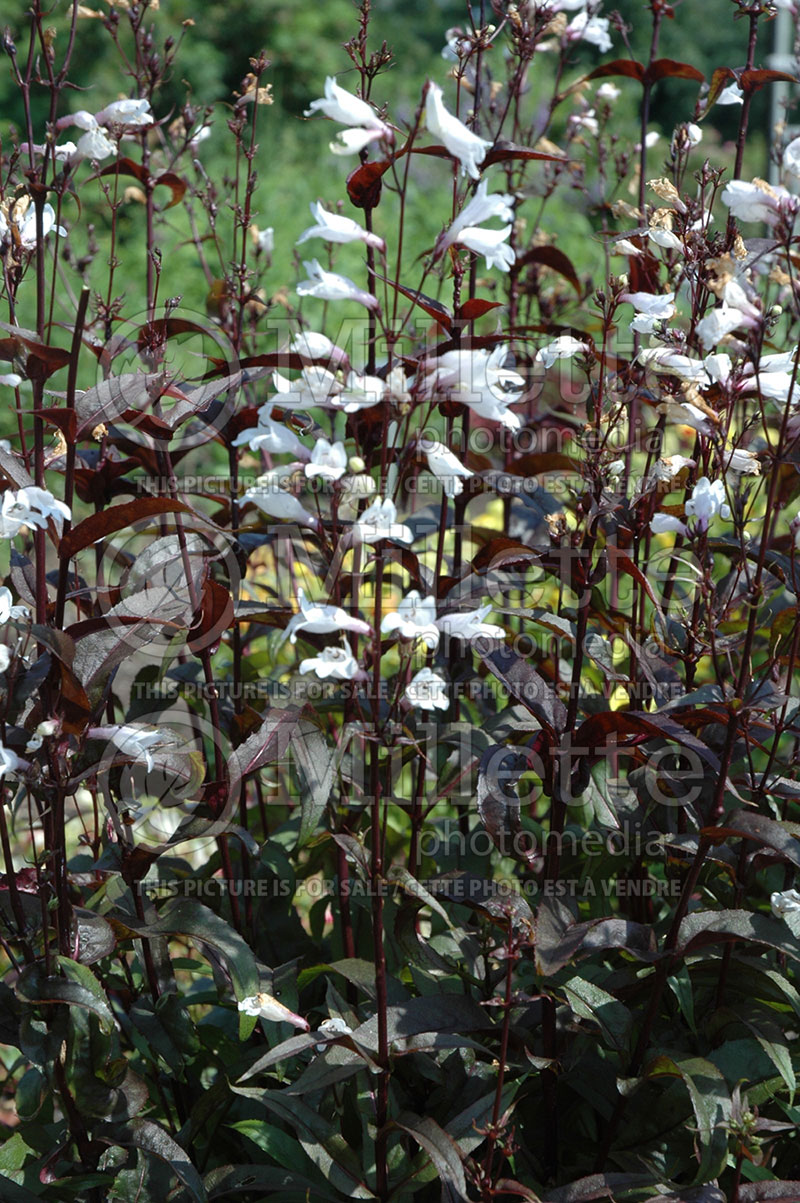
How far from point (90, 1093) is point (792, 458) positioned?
61.0 inches

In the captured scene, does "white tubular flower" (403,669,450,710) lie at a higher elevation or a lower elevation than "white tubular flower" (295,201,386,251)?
lower

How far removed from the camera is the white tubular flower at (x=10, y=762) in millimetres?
1510

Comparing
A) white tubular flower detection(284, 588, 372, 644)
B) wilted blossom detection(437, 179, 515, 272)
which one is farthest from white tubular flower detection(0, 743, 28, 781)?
wilted blossom detection(437, 179, 515, 272)

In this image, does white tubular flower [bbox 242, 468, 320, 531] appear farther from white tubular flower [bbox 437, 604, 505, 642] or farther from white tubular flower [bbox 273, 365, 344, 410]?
white tubular flower [bbox 437, 604, 505, 642]

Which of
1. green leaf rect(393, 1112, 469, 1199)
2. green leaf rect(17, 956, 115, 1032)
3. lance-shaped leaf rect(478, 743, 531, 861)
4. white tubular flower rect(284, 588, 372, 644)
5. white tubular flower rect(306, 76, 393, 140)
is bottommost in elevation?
green leaf rect(393, 1112, 469, 1199)

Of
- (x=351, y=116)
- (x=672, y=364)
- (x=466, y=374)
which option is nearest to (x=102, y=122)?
(x=351, y=116)

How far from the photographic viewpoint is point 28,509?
1571 mm

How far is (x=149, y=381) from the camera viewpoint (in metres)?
1.71

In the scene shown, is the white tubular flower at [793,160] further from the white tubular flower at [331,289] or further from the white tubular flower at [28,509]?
the white tubular flower at [28,509]

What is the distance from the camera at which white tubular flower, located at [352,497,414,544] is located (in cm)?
146

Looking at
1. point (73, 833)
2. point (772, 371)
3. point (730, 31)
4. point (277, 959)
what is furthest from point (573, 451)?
point (730, 31)

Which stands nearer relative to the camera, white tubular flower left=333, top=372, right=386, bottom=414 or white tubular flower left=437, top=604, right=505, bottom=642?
white tubular flower left=333, top=372, right=386, bottom=414

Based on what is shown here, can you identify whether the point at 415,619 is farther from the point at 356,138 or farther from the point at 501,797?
the point at 356,138

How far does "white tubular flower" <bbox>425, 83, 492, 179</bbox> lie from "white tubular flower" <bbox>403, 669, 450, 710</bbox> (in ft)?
2.20
